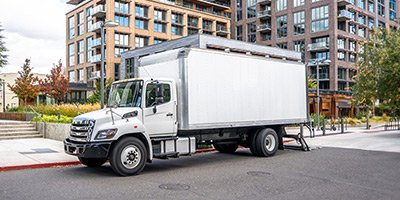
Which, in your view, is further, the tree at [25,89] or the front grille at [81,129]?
the tree at [25,89]

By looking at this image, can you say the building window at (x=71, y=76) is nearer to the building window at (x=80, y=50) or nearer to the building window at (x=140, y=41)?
the building window at (x=80, y=50)

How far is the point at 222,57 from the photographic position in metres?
11.6

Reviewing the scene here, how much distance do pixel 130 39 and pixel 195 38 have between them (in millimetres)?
26972

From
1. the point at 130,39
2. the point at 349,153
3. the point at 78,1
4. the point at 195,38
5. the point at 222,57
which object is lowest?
the point at 349,153

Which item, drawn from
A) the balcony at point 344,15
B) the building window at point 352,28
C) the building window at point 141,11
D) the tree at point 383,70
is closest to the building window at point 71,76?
the building window at point 141,11

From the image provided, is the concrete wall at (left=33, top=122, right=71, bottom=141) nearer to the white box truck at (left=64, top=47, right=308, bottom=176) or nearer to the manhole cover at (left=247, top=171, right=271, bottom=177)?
the white box truck at (left=64, top=47, right=308, bottom=176)

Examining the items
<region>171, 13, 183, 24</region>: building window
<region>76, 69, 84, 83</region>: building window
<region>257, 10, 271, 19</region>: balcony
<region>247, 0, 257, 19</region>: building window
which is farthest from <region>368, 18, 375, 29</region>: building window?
<region>76, 69, 84, 83</region>: building window

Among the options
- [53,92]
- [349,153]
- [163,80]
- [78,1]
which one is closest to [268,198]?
[163,80]

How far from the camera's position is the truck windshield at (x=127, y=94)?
994cm

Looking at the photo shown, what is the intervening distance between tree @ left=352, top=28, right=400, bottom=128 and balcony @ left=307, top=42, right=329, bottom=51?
33.1m

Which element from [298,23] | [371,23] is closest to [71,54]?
[298,23]

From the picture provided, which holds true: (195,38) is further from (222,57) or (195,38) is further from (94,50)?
(94,50)

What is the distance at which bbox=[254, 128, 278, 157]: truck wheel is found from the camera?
12789mm

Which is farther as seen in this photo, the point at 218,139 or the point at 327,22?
the point at 327,22
